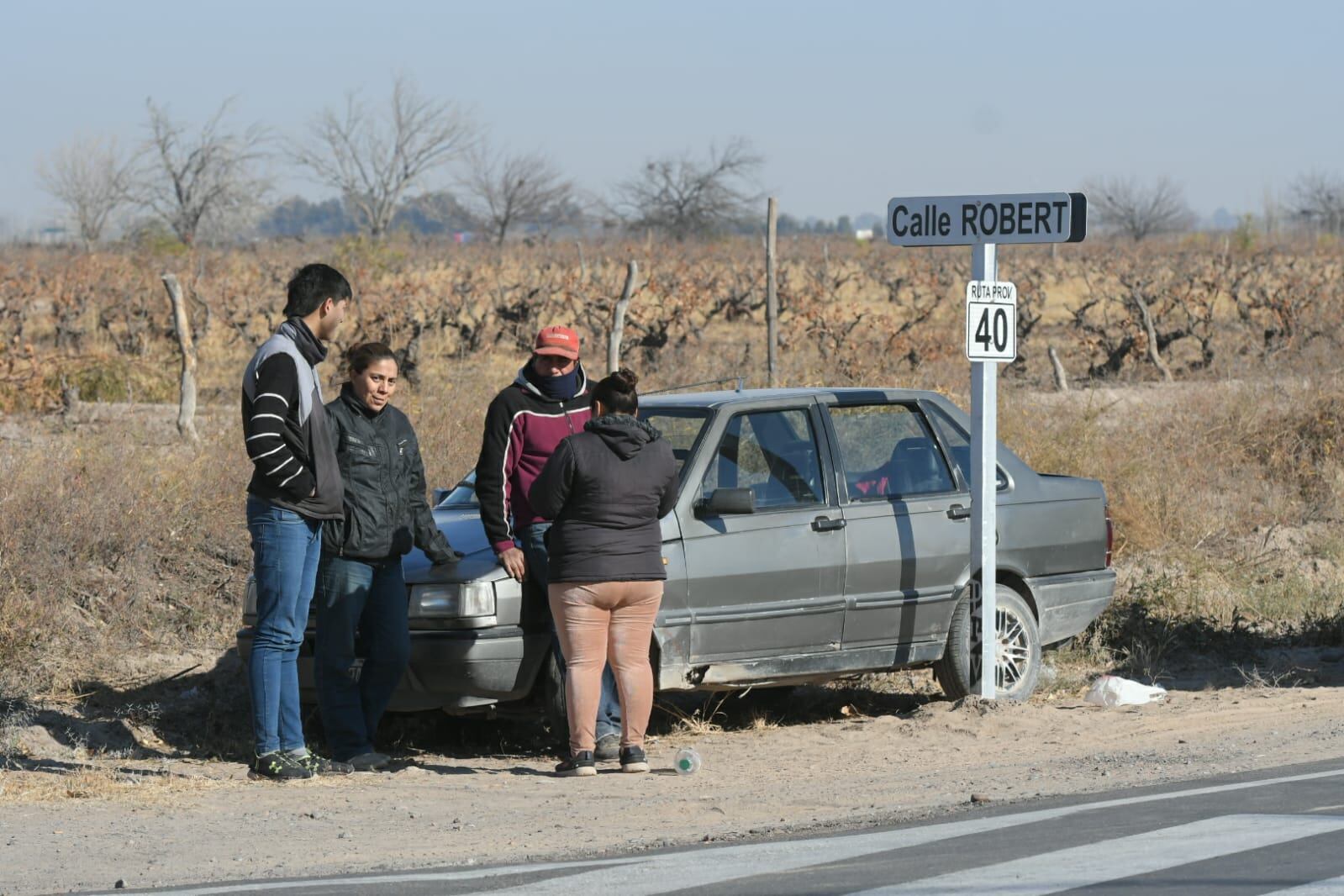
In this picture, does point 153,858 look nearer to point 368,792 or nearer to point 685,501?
point 368,792

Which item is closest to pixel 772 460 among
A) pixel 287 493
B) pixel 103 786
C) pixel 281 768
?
pixel 287 493

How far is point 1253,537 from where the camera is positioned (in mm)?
14375

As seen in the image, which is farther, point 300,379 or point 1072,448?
point 1072,448

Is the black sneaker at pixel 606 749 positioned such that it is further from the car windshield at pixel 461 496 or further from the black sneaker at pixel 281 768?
the car windshield at pixel 461 496

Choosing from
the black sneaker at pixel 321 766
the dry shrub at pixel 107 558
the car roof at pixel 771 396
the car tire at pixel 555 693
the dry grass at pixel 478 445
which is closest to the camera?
the black sneaker at pixel 321 766

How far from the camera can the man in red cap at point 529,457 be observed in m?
8.00

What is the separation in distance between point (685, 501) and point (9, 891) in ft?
12.0

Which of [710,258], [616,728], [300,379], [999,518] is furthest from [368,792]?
[710,258]

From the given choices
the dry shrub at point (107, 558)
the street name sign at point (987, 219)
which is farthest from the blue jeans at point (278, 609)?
the street name sign at point (987, 219)

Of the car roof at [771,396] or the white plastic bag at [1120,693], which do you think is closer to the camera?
the car roof at [771,396]

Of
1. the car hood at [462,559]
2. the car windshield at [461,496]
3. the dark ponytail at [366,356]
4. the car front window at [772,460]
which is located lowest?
the car hood at [462,559]

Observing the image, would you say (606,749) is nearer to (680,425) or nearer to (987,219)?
(680,425)

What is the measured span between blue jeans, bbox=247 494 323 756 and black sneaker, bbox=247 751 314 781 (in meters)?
0.04

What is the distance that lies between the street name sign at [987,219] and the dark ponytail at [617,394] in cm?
213
